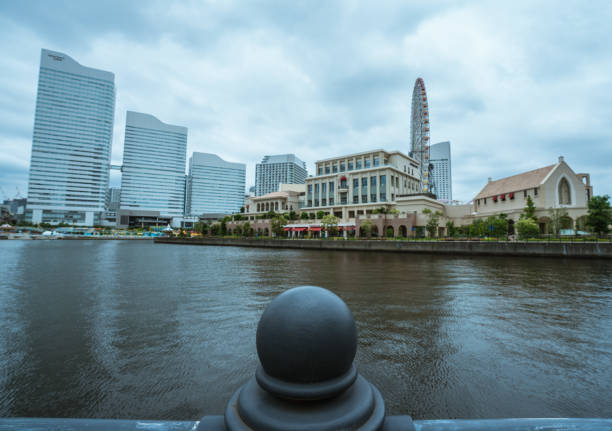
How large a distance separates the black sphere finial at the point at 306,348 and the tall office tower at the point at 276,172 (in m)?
181

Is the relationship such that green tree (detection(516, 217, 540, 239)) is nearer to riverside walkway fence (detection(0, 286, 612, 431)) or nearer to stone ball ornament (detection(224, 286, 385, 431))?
riverside walkway fence (detection(0, 286, 612, 431))

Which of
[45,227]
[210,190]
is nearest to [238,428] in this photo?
[45,227]

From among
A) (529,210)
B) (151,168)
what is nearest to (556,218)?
(529,210)

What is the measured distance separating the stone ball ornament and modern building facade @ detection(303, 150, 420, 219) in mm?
62465

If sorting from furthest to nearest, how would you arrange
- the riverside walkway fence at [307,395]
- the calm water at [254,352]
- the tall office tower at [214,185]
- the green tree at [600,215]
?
the tall office tower at [214,185]
the green tree at [600,215]
the calm water at [254,352]
the riverside walkway fence at [307,395]

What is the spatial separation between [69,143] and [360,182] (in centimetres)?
13907

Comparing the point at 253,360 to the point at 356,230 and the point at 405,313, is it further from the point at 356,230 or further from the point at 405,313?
the point at 356,230

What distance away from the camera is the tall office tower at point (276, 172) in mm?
183875

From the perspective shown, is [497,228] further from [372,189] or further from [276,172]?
[276,172]

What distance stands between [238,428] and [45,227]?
142979mm

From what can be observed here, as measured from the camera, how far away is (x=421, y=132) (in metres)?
76.2

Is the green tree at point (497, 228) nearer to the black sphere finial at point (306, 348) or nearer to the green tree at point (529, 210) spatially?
the green tree at point (529, 210)

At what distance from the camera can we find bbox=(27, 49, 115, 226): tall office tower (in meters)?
124

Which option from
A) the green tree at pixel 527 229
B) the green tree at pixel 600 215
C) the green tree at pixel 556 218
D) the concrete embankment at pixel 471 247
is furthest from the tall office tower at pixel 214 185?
the green tree at pixel 600 215
